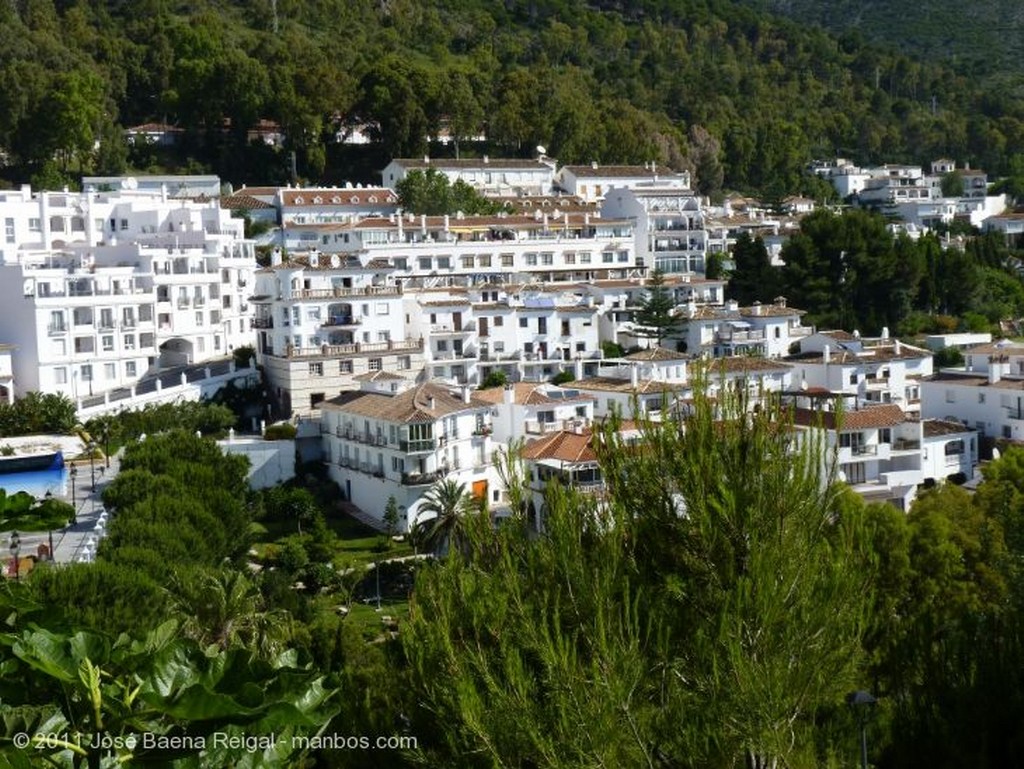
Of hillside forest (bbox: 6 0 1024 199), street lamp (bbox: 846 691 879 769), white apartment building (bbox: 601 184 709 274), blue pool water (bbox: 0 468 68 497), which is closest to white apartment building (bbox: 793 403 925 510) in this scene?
blue pool water (bbox: 0 468 68 497)

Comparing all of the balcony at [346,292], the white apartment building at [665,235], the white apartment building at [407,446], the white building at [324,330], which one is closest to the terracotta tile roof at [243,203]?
the white building at [324,330]

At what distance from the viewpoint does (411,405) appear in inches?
1404

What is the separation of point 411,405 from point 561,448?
4.64 meters

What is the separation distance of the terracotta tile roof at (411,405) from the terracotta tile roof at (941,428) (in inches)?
468

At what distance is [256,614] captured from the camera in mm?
21234

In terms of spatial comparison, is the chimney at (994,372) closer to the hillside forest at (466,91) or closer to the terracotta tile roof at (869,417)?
the terracotta tile roof at (869,417)

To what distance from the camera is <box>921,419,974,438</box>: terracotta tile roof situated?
37531mm

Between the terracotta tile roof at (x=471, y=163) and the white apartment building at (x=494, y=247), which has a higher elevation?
the terracotta tile roof at (x=471, y=163)

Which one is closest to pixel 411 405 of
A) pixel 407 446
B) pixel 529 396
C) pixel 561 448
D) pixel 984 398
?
pixel 407 446

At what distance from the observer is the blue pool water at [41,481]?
31938mm

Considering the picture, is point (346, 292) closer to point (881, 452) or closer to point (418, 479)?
point (418, 479)

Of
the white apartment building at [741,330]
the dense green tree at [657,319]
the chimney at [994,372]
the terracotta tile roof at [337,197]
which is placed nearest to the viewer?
the chimney at [994,372]

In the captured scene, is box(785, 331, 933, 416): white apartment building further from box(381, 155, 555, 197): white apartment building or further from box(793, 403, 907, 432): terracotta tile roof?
box(381, 155, 555, 197): white apartment building

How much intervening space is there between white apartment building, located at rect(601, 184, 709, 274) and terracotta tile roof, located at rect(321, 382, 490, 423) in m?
23.4
